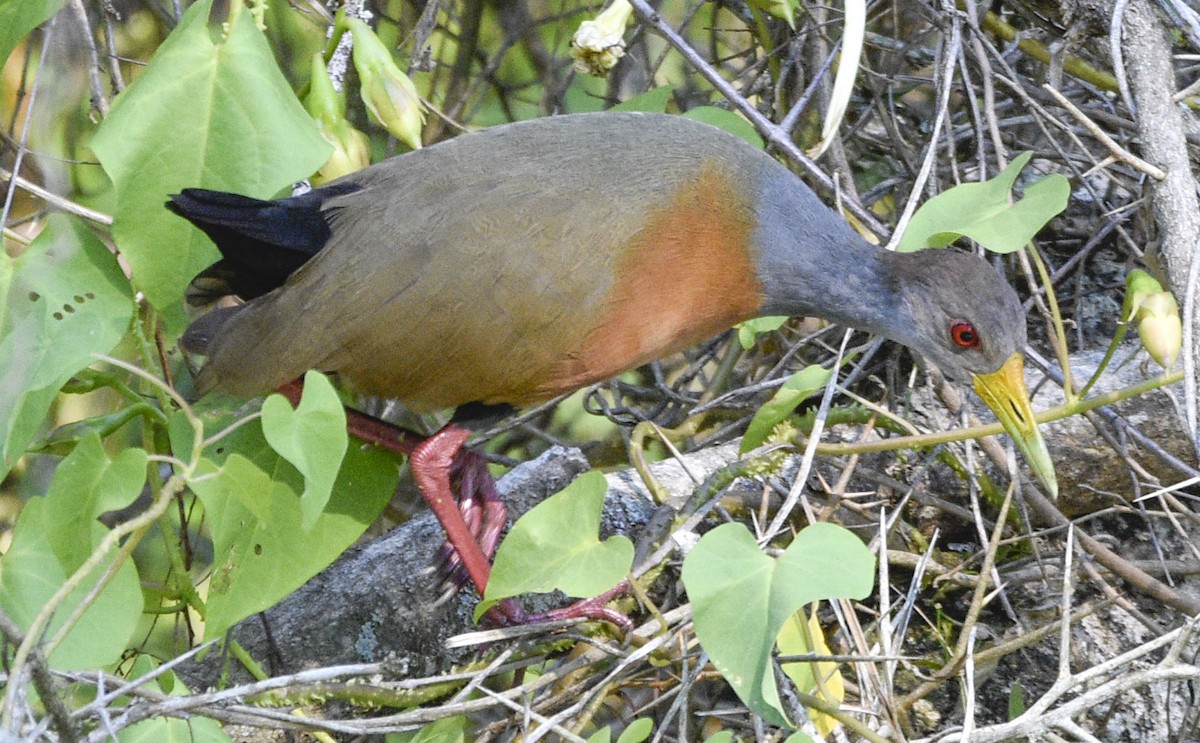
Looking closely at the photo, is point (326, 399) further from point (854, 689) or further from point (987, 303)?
point (987, 303)

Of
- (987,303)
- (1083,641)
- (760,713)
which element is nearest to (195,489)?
(760,713)

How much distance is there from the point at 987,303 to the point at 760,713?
1146 mm

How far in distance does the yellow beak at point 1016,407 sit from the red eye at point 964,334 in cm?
7

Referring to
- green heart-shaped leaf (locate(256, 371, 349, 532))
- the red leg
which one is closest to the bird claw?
the red leg

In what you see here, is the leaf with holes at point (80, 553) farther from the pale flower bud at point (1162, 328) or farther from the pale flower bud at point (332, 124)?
the pale flower bud at point (1162, 328)

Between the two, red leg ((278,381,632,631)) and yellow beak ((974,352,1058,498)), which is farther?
red leg ((278,381,632,631))

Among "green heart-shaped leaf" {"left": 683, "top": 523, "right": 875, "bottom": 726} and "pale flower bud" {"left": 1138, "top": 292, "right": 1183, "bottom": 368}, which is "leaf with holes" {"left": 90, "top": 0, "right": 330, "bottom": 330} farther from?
"pale flower bud" {"left": 1138, "top": 292, "right": 1183, "bottom": 368}

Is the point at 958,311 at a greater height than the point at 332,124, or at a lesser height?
lesser

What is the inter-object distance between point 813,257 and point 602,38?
0.63 metres

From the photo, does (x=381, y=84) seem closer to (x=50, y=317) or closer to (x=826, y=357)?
(x=50, y=317)

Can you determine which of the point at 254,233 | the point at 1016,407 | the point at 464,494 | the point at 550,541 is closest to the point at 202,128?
the point at 254,233

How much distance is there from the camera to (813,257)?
2.48 meters

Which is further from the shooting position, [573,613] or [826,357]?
[826,357]

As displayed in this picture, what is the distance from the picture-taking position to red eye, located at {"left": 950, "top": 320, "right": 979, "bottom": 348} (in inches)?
90.7
